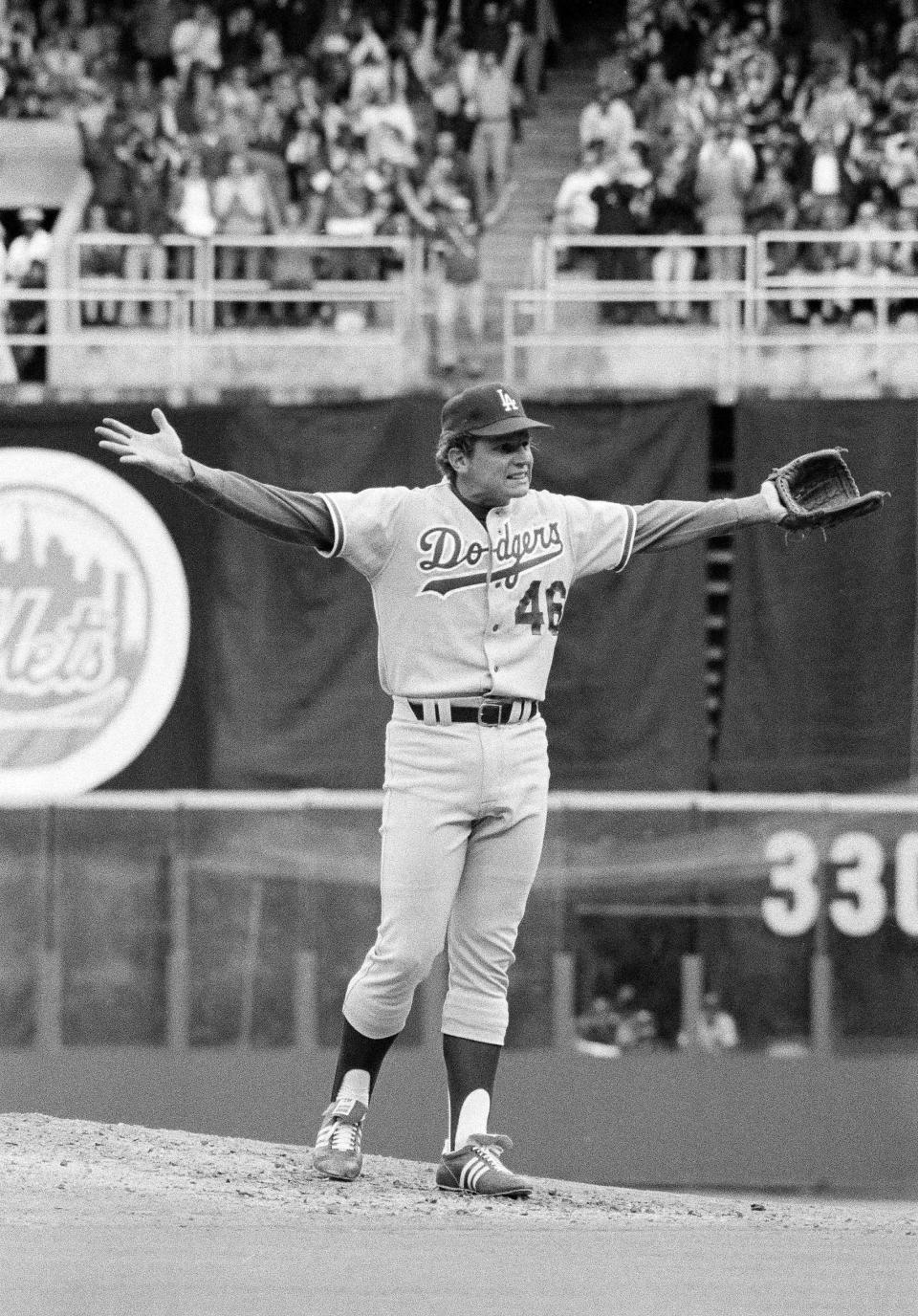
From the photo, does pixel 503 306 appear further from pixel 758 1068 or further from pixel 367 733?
pixel 758 1068

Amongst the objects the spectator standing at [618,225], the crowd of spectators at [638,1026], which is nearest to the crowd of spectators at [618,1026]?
the crowd of spectators at [638,1026]

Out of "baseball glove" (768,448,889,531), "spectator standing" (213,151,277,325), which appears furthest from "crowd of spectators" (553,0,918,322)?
"baseball glove" (768,448,889,531)

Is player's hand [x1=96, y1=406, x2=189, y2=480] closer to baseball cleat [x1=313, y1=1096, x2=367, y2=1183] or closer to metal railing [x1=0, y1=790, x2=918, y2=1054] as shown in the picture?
baseball cleat [x1=313, y1=1096, x2=367, y2=1183]

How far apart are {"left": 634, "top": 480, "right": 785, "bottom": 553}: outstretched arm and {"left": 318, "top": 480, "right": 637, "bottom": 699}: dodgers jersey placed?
276 millimetres

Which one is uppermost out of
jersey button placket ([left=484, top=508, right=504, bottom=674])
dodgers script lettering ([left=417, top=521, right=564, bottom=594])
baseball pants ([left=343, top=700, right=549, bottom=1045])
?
dodgers script lettering ([left=417, top=521, right=564, bottom=594])

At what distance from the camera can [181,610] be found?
604 inches

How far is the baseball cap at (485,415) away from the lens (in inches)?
239

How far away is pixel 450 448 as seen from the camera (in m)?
6.14

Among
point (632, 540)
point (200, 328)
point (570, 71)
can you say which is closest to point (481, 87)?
point (570, 71)

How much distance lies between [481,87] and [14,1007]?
8763mm

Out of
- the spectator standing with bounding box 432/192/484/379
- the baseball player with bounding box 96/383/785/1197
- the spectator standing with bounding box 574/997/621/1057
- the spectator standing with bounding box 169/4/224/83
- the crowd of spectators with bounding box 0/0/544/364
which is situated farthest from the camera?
the spectator standing with bounding box 169/4/224/83

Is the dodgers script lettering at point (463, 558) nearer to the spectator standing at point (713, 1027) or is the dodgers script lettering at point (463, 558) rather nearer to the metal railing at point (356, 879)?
the metal railing at point (356, 879)

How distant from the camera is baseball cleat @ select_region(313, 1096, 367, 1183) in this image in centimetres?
625

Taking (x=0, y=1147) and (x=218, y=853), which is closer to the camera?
(x=0, y=1147)
